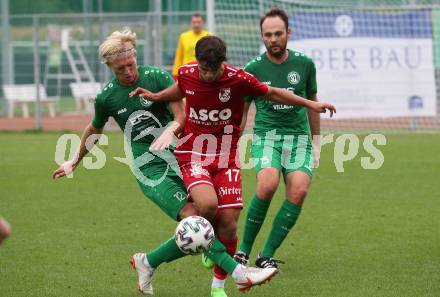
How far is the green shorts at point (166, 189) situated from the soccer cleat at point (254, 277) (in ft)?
2.18

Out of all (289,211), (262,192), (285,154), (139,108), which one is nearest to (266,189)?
(262,192)

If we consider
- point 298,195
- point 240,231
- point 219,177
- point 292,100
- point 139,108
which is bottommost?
point 240,231

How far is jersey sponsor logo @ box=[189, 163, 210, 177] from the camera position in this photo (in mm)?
6301

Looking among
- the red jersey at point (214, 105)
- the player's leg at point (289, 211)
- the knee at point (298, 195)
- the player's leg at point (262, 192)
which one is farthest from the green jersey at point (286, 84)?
the red jersey at point (214, 105)

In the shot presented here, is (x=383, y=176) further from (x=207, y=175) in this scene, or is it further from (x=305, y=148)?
(x=207, y=175)

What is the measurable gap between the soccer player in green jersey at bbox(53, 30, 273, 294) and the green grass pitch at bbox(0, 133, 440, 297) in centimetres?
32

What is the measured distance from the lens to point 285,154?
24.2ft

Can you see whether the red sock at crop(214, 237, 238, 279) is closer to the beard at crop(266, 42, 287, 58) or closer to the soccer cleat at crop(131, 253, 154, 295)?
the soccer cleat at crop(131, 253, 154, 295)

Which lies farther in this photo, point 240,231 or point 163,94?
point 240,231

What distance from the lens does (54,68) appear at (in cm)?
2273

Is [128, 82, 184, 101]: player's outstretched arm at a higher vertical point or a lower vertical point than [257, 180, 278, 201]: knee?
higher

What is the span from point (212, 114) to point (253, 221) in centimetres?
122

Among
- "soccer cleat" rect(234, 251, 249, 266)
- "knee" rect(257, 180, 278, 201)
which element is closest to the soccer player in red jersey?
"soccer cleat" rect(234, 251, 249, 266)

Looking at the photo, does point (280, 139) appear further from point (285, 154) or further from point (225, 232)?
point (225, 232)
